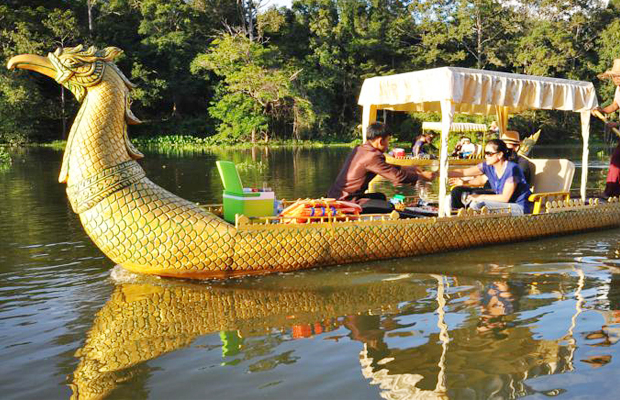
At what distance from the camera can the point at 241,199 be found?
631cm

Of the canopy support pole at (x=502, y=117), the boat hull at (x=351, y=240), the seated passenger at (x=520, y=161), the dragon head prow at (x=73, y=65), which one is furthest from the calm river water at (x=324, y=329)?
the canopy support pole at (x=502, y=117)

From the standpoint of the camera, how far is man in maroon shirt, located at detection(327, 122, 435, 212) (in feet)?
21.5

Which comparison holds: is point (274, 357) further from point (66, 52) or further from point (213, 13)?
point (213, 13)

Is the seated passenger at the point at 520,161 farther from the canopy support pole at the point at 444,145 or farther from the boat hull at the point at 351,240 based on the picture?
the canopy support pole at the point at 444,145

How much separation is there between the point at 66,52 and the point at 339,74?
1421 inches

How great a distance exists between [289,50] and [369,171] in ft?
118

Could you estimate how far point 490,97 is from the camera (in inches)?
284

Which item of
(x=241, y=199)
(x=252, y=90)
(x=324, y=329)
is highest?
(x=252, y=90)

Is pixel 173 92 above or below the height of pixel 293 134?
above

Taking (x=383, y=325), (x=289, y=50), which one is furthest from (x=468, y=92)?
(x=289, y=50)

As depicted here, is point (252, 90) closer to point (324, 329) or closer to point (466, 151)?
point (466, 151)

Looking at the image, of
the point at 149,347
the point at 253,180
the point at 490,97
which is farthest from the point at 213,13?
the point at 149,347

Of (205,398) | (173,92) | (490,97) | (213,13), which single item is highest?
(213,13)

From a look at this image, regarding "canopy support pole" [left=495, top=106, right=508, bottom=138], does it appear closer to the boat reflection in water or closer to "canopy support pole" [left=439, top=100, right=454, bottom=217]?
"canopy support pole" [left=439, top=100, right=454, bottom=217]
